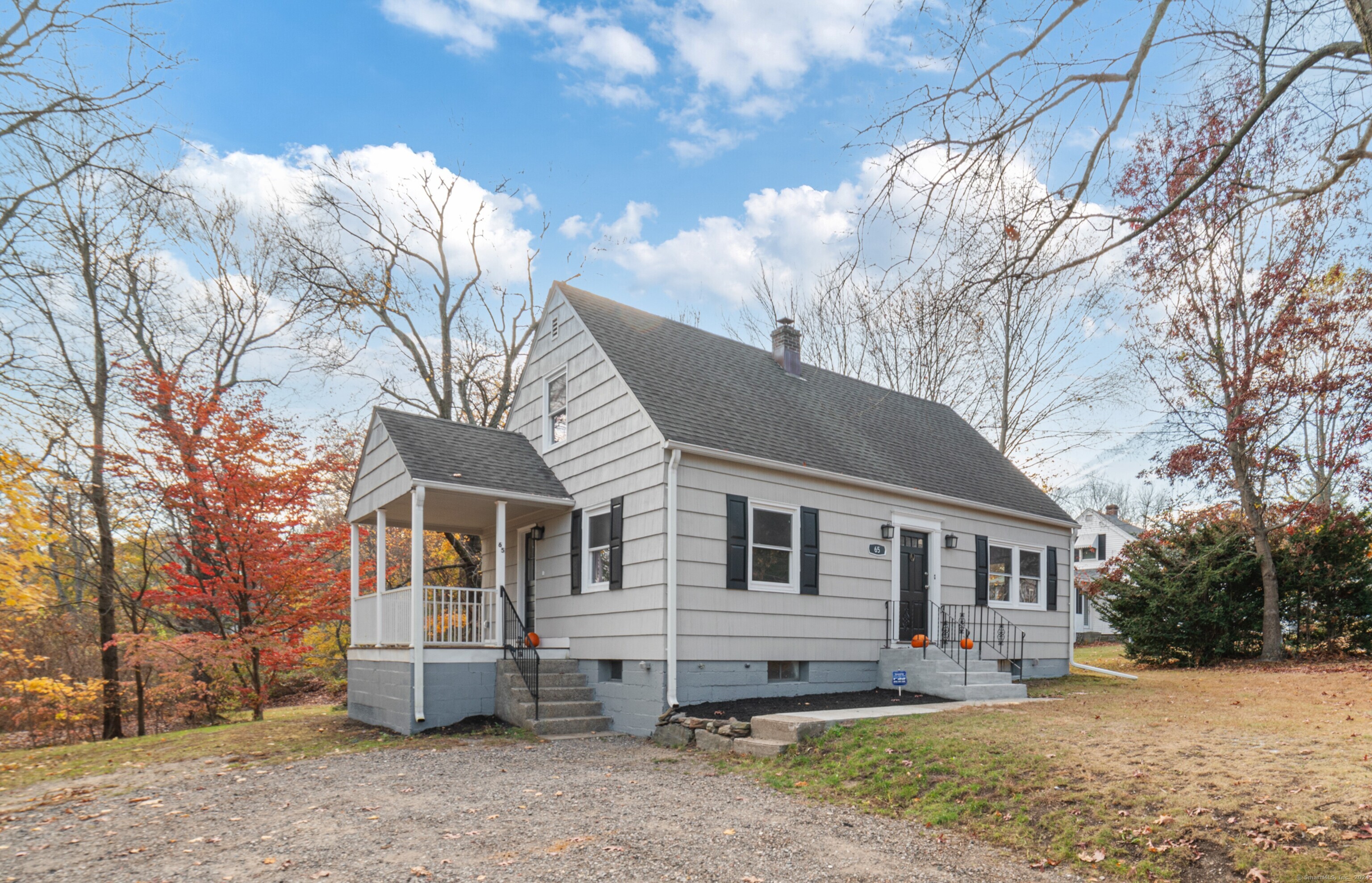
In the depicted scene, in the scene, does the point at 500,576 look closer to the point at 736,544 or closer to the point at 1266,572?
the point at 736,544

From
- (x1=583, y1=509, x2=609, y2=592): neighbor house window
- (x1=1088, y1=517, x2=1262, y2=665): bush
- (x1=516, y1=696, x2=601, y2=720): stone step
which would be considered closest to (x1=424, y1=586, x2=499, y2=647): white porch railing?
(x1=516, y1=696, x2=601, y2=720): stone step

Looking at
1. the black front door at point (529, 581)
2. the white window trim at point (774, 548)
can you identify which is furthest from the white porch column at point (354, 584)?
the white window trim at point (774, 548)

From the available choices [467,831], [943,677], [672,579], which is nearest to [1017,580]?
[943,677]

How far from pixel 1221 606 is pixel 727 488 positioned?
1326 cm

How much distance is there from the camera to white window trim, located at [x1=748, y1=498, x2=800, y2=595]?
1091cm

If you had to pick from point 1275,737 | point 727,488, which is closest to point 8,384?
point 727,488

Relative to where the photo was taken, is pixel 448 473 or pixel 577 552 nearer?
pixel 448 473

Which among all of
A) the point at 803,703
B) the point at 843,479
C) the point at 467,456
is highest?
the point at 467,456

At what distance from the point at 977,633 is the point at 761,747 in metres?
7.31

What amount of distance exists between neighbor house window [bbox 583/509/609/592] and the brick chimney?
537cm

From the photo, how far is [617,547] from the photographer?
35.8 ft

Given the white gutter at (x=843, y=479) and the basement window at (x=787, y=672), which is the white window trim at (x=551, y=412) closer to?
the white gutter at (x=843, y=479)

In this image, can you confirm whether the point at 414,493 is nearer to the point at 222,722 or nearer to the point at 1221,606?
the point at 222,722

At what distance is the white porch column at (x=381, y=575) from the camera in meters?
11.7
